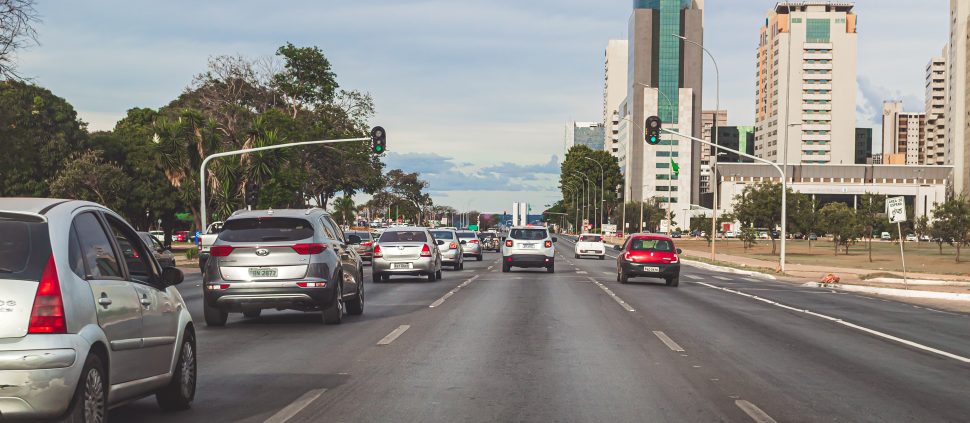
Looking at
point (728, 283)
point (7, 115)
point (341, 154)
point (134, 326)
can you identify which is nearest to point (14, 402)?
point (134, 326)

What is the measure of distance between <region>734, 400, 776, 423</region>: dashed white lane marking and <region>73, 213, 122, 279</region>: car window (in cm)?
508

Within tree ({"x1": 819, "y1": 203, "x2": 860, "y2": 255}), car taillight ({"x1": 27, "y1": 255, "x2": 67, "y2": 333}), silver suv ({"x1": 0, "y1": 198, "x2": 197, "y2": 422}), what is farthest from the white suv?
tree ({"x1": 819, "y1": 203, "x2": 860, "y2": 255})

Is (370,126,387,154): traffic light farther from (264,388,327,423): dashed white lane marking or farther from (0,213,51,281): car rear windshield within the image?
(0,213,51,281): car rear windshield

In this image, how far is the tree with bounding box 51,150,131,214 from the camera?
2527 inches

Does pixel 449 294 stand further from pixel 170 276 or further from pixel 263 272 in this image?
pixel 170 276

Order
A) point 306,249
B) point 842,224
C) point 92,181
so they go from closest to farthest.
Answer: point 306,249, point 92,181, point 842,224

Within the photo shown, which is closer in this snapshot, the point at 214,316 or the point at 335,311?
the point at 214,316

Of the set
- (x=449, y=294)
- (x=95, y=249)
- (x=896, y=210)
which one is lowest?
(x=449, y=294)

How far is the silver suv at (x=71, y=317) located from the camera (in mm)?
5746

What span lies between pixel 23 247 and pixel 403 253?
2403 cm

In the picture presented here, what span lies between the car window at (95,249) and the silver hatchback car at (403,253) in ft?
75.3

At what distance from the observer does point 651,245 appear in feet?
100

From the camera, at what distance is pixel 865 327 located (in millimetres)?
17516

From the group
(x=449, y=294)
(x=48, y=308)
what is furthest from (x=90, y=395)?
(x=449, y=294)
